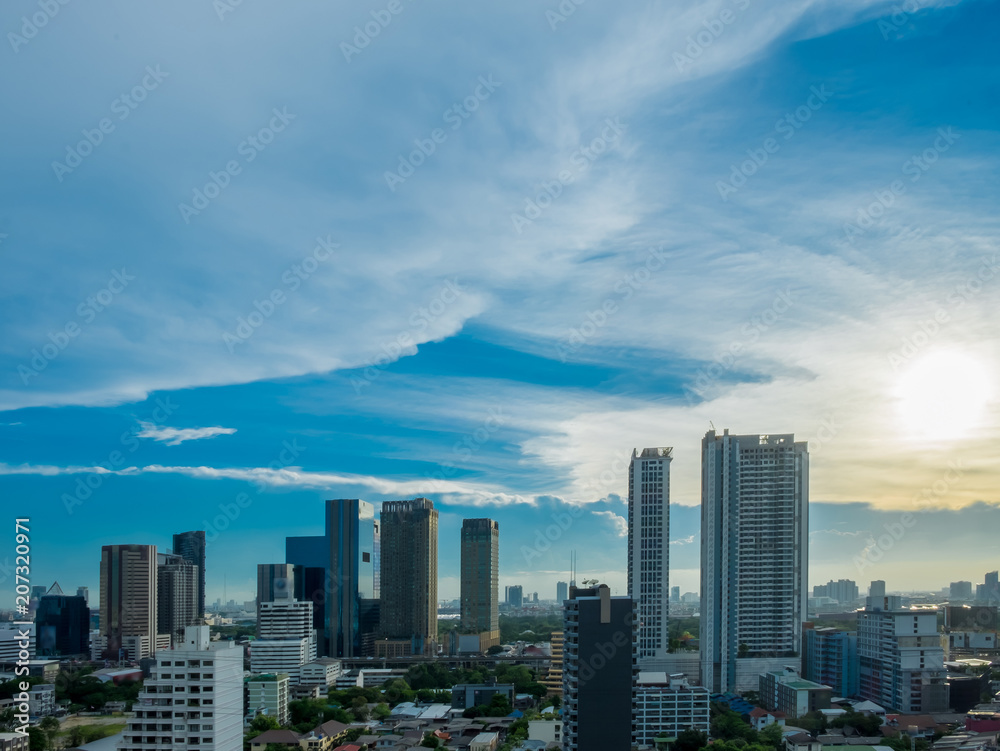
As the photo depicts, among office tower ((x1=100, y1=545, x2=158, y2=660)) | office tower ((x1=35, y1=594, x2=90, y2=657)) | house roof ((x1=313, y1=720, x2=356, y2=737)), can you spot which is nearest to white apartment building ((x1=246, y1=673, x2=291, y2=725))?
house roof ((x1=313, y1=720, x2=356, y2=737))

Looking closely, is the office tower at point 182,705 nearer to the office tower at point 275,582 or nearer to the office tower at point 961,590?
the office tower at point 275,582

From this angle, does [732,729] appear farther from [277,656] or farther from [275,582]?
[275,582]

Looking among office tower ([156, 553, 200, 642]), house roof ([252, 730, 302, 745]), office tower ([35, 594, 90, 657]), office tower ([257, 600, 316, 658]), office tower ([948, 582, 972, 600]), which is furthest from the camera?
office tower ([948, 582, 972, 600])

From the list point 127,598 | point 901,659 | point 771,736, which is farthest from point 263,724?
point 127,598

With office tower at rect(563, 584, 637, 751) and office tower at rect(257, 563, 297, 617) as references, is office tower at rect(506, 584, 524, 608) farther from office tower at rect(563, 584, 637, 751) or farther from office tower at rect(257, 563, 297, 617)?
office tower at rect(563, 584, 637, 751)

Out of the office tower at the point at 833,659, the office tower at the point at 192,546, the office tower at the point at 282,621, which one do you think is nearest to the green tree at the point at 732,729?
the office tower at the point at 833,659

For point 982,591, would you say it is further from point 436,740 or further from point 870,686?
point 436,740
